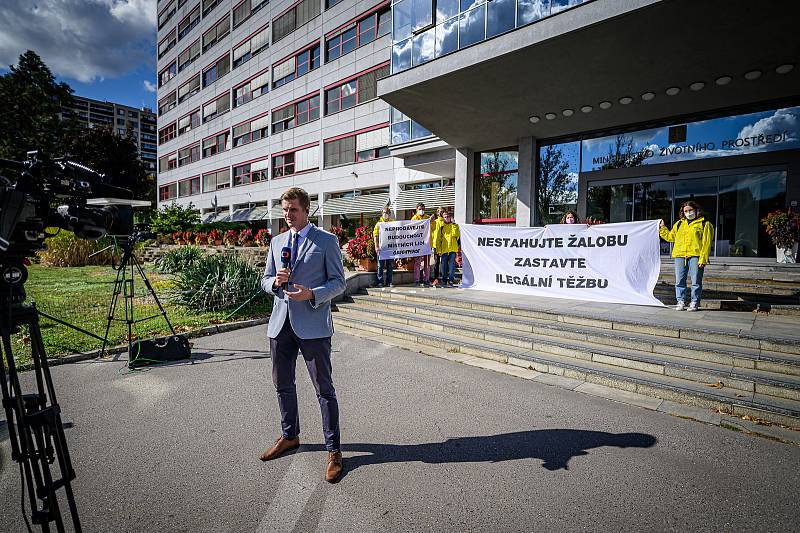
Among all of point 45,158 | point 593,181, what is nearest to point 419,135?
point 593,181

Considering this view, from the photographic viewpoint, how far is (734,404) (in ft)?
13.6

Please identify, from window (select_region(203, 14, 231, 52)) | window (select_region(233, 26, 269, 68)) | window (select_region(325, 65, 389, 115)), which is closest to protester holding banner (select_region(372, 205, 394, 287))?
window (select_region(325, 65, 389, 115))

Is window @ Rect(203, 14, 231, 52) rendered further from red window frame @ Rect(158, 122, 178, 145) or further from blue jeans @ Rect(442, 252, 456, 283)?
blue jeans @ Rect(442, 252, 456, 283)

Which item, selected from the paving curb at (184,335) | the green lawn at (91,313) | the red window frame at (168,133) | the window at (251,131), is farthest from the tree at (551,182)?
the red window frame at (168,133)

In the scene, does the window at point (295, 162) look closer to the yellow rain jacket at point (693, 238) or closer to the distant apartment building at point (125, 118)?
the yellow rain jacket at point (693, 238)

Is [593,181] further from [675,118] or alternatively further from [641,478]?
[641,478]

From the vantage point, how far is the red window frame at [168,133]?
47412 millimetres

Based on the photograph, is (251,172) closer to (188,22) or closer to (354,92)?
(354,92)

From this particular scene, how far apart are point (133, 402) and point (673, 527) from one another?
5.12 m

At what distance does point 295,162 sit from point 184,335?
25.1 metres

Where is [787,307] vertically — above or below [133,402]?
above

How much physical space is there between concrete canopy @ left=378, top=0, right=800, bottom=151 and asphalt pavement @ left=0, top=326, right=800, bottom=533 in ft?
23.5

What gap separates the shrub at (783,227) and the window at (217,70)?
40635mm

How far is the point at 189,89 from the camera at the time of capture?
145ft
